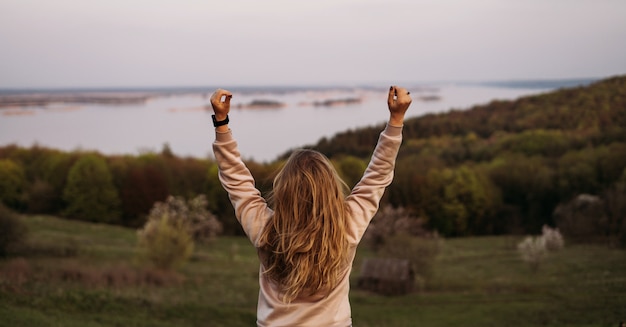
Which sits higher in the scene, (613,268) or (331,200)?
(331,200)

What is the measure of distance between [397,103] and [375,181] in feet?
0.99

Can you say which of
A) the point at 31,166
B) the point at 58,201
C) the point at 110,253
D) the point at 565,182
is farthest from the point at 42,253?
the point at 565,182

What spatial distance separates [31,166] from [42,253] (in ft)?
99.6

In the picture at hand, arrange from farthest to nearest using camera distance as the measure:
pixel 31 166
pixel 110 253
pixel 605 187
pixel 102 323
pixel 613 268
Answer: pixel 31 166
pixel 605 187
pixel 110 253
pixel 613 268
pixel 102 323

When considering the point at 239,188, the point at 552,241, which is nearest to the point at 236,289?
the point at 552,241

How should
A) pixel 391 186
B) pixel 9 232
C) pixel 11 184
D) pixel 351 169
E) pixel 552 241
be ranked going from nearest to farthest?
pixel 9 232
pixel 552 241
pixel 11 184
pixel 391 186
pixel 351 169

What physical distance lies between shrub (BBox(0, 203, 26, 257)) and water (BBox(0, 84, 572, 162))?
85.8 feet

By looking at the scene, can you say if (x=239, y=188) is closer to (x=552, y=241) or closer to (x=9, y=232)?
(x=9, y=232)

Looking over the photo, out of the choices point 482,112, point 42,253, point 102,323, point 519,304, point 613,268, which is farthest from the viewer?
point 482,112

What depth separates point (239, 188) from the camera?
241 cm

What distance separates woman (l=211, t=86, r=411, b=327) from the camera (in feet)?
7.27

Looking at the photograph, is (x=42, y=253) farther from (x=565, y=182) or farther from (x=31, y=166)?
(x=565, y=182)

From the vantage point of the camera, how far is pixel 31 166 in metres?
59.2

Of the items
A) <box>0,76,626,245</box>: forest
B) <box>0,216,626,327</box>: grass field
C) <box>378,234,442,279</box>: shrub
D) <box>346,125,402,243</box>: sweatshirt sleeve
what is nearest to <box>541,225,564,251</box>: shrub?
<box>0,216,626,327</box>: grass field
